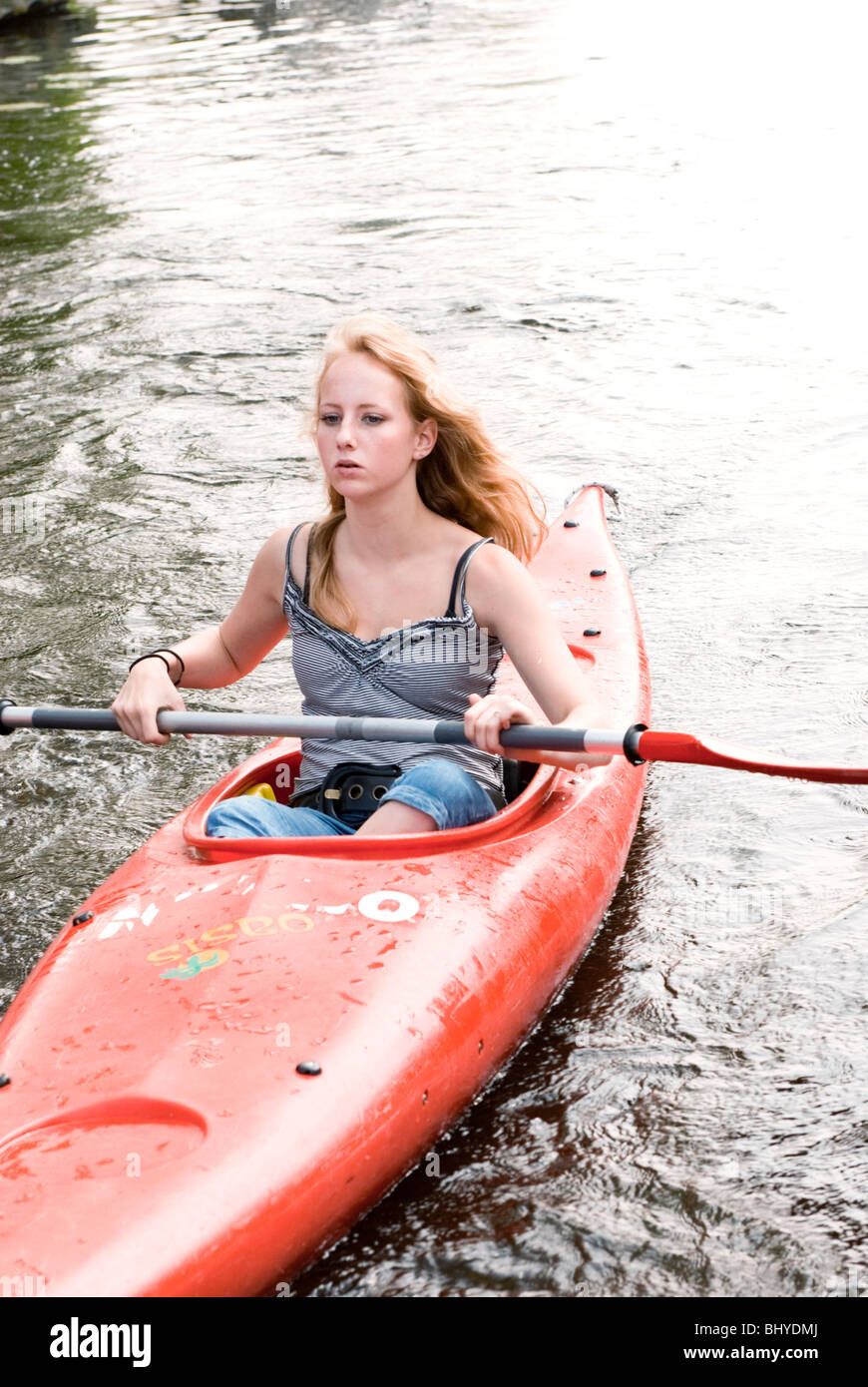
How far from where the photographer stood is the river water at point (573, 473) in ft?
7.81

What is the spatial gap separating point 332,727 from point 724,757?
2.20 feet

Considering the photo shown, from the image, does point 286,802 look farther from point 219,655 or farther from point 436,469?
point 436,469

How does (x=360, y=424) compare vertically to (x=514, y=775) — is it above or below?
above

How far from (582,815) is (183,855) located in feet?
2.48

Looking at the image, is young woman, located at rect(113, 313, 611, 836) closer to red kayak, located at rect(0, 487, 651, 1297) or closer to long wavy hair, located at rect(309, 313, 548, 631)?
long wavy hair, located at rect(309, 313, 548, 631)

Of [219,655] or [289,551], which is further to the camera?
[219,655]

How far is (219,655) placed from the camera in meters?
3.02

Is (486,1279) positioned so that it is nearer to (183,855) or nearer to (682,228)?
(183,855)

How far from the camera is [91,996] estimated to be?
7.74 ft

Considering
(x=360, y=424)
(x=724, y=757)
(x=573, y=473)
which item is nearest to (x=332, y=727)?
(x=360, y=424)

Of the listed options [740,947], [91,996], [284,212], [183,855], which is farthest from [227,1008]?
[284,212]

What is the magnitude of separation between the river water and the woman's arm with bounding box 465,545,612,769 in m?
0.53
